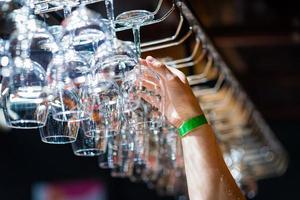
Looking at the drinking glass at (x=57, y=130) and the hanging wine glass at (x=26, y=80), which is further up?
the hanging wine glass at (x=26, y=80)

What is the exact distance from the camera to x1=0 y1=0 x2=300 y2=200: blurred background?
485 cm

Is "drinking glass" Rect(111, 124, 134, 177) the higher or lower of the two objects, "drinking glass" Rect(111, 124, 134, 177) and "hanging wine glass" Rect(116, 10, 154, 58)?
the lower

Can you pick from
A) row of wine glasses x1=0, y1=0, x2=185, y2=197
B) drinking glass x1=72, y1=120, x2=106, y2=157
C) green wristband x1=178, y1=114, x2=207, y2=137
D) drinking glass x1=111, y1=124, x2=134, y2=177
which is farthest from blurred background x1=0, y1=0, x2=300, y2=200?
row of wine glasses x1=0, y1=0, x2=185, y2=197

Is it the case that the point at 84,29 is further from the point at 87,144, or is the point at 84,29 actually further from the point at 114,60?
the point at 87,144

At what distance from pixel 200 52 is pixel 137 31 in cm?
100

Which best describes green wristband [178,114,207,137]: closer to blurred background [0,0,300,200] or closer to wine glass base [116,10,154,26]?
wine glass base [116,10,154,26]

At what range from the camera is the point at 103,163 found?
2.13 meters

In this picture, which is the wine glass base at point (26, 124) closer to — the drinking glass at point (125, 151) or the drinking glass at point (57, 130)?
the drinking glass at point (57, 130)

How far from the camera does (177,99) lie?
1811 millimetres

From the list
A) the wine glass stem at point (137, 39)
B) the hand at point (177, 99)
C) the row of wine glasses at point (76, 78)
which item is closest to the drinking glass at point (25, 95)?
the row of wine glasses at point (76, 78)

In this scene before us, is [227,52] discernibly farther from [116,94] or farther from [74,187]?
[116,94]

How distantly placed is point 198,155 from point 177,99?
17 centimetres

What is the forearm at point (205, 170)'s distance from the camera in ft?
5.97

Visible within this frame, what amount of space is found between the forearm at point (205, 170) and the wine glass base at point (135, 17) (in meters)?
0.39
